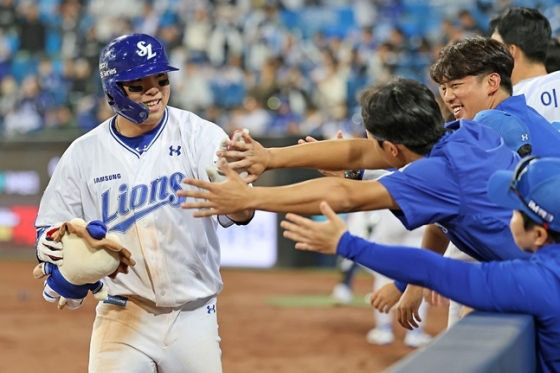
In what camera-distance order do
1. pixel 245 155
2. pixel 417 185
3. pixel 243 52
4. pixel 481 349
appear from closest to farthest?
pixel 481 349, pixel 417 185, pixel 245 155, pixel 243 52

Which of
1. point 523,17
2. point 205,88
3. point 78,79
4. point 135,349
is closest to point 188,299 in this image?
point 135,349

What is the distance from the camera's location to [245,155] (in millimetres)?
4102

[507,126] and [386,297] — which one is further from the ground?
[507,126]

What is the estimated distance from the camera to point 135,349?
4711 mm

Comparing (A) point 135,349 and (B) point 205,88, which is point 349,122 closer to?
(B) point 205,88

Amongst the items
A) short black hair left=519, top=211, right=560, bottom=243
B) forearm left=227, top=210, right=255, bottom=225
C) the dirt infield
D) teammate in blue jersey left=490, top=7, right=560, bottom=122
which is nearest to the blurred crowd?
the dirt infield

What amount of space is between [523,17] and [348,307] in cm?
713

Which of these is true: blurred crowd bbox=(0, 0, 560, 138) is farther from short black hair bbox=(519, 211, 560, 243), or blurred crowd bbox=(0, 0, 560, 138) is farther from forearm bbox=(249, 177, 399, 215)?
short black hair bbox=(519, 211, 560, 243)

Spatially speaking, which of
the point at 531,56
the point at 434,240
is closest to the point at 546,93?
the point at 531,56

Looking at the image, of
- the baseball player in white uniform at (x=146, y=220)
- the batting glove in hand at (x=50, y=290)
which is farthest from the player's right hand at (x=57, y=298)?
the baseball player in white uniform at (x=146, y=220)

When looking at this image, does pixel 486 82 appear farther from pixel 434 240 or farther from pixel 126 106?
pixel 126 106

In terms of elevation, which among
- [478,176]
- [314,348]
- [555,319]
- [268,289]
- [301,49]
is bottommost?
[268,289]

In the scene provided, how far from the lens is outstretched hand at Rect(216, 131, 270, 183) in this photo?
160 inches

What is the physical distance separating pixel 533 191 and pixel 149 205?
2211mm
